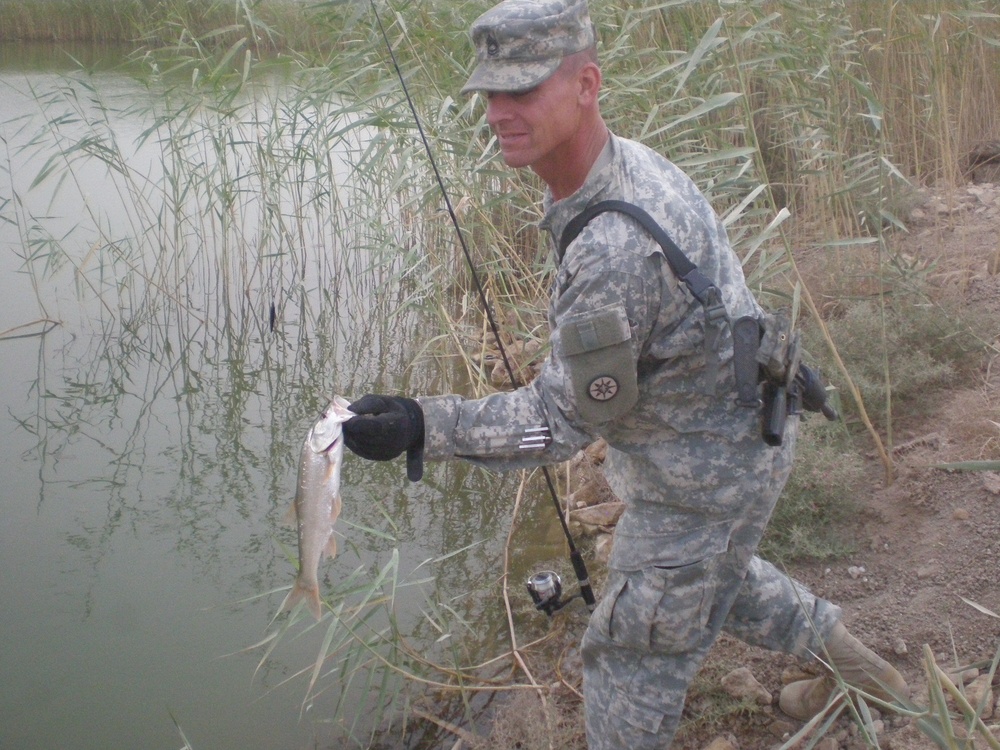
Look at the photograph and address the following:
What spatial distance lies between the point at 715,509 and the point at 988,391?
247 cm

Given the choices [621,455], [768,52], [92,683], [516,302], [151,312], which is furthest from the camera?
[151,312]

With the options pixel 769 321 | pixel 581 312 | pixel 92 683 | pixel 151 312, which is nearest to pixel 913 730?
pixel 769 321

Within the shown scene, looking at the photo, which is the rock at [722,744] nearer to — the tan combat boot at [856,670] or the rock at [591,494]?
the tan combat boot at [856,670]

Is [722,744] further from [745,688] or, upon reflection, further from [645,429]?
[645,429]

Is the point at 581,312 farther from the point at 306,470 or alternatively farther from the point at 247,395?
the point at 247,395

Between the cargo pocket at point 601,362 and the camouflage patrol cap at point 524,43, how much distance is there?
55cm

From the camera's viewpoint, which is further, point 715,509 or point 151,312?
point 151,312

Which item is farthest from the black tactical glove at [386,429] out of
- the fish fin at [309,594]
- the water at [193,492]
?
the water at [193,492]

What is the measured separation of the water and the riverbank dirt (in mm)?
443

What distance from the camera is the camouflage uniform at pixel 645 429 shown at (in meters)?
2.27

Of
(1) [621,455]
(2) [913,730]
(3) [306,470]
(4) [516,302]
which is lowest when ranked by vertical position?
(2) [913,730]

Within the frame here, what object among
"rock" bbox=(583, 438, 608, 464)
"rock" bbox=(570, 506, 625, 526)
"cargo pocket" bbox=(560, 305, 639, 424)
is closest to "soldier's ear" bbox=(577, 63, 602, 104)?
"cargo pocket" bbox=(560, 305, 639, 424)

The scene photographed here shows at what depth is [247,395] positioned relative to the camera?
23.0ft

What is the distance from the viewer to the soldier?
2.28 m
